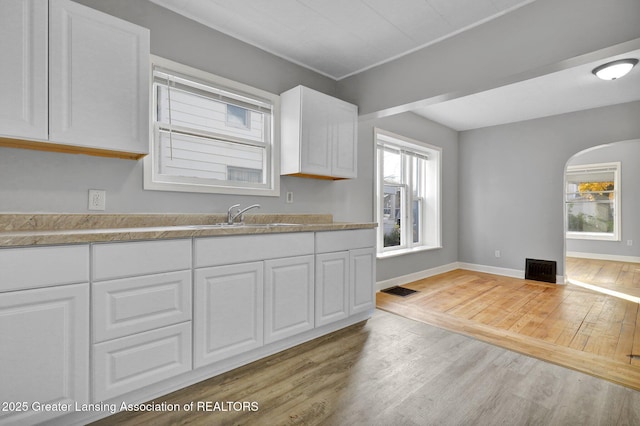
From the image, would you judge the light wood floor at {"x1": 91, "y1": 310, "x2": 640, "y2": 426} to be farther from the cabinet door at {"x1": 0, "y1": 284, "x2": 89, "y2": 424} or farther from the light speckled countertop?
the light speckled countertop

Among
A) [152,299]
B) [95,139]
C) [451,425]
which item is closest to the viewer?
→ [451,425]

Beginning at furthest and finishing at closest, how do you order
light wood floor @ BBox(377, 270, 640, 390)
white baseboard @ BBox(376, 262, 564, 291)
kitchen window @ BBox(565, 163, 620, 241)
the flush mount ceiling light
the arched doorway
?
kitchen window @ BBox(565, 163, 620, 241) → the arched doorway → white baseboard @ BBox(376, 262, 564, 291) → the flush mount ceiling light → light wood floor @ BBox(377, 270, 640, 390)

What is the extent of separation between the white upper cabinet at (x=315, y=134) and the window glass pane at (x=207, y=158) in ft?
0.98

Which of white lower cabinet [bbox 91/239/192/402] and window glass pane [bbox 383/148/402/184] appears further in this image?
window glass pane [bbox 383/148/402/184]

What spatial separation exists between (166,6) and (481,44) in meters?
2.42

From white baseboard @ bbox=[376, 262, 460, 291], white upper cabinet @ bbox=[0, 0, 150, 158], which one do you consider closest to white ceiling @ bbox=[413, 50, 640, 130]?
white baseboard @ bbox=[376, 262, 460, 291]

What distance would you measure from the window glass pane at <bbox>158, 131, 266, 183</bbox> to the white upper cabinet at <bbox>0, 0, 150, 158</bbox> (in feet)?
1.25

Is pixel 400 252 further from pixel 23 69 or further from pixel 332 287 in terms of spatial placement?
pixel 23 69

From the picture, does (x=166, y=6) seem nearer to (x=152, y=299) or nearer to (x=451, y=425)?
(x=152, y=299)

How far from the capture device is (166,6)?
92.7 inches

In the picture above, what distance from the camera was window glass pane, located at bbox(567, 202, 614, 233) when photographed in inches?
272

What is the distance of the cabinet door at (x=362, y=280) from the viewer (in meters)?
2.85

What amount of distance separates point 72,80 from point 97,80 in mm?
119

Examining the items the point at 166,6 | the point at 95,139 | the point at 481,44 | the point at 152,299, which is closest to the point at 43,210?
the point at 95,139
